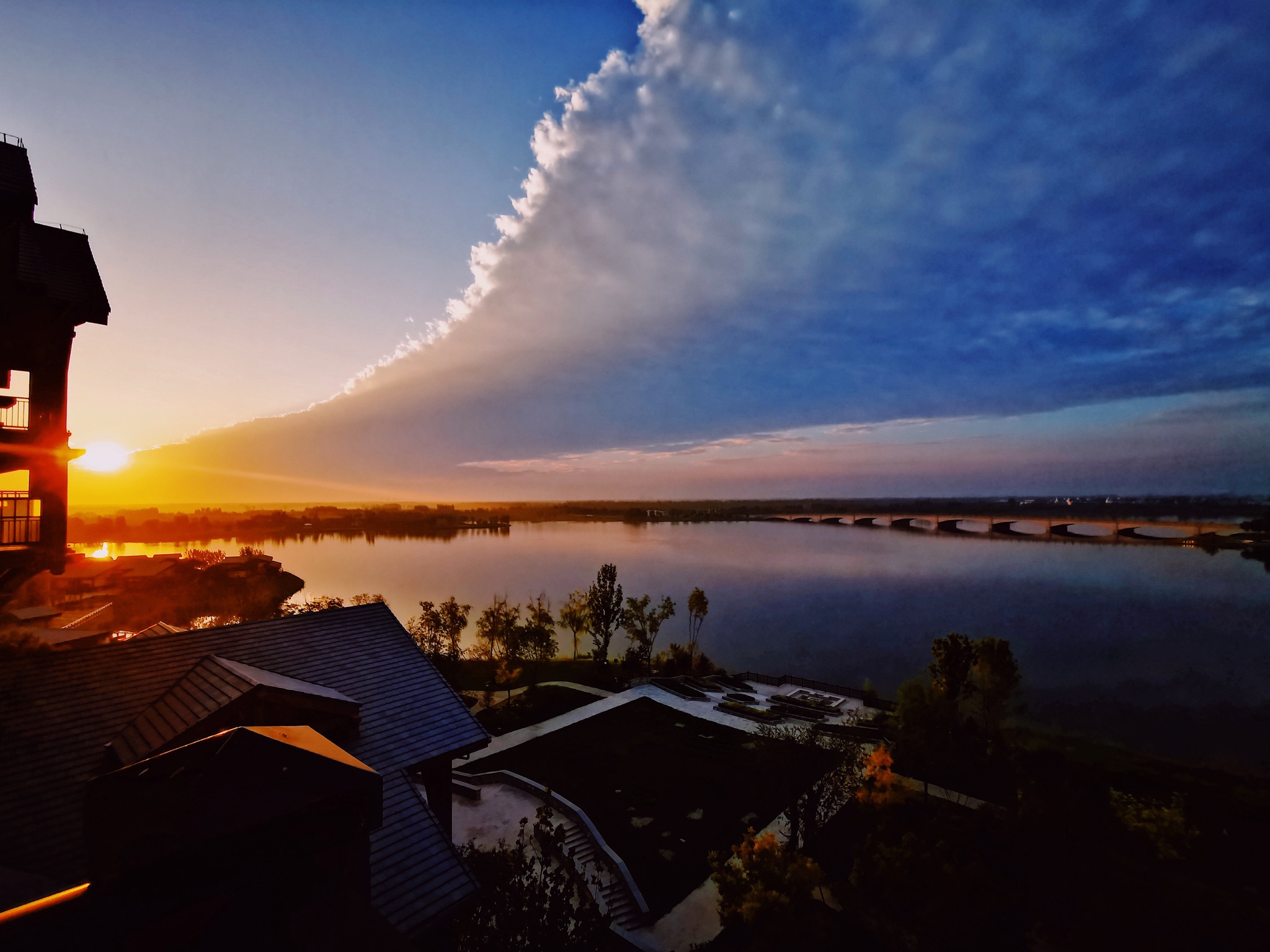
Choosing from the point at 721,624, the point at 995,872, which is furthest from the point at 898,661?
the point at 995,872

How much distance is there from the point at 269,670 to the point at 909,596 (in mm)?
69019

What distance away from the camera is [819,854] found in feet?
54.4

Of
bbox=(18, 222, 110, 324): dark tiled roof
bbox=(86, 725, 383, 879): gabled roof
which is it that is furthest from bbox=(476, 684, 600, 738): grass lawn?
bbox=(86, 725, 383, 879): gabled roof

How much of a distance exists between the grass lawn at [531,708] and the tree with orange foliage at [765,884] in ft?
53.0

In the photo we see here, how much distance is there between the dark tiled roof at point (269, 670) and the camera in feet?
23.6

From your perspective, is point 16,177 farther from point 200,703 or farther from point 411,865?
point 411,865

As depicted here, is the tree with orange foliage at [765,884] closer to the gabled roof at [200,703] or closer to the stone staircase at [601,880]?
the stone staircase at [601,880]

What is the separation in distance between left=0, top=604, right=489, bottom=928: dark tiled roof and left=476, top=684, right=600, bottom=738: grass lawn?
16.4m

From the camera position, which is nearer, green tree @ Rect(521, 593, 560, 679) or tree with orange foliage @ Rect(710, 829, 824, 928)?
tree with orange foliage @ Rect(710, 829, 824, 928)

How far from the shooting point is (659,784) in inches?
831

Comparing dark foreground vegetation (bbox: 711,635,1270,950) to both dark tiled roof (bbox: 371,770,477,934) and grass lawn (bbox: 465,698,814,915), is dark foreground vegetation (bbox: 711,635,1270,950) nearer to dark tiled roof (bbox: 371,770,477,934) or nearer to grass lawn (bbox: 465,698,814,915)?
grass lawn (bbox: 465,698,814,915)

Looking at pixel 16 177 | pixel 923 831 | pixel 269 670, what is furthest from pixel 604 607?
pixel 16 177

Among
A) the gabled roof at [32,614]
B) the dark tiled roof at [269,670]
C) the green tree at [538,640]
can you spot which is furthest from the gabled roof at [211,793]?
the gabled roof at [32,614]

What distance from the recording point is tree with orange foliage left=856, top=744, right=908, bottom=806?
54.8 feet
